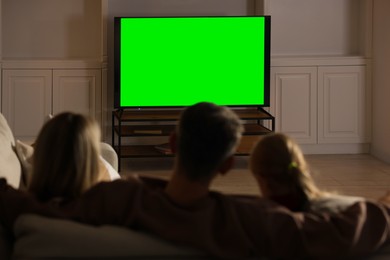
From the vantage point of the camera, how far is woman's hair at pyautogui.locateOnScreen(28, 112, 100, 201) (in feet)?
6.87

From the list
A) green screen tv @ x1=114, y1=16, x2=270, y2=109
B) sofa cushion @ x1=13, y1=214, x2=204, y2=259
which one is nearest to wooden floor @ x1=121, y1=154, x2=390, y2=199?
green screen tv @ x1=114, y1=16, x2=270, y2=109

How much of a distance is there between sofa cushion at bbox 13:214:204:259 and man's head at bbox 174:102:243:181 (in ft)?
0.62

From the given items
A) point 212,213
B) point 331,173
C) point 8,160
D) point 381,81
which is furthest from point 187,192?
point 381,81

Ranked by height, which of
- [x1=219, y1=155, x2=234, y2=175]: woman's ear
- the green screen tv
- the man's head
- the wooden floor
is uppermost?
the green screen tv

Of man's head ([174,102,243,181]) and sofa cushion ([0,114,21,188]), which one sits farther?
sofa cushion ([0,114,21,188])

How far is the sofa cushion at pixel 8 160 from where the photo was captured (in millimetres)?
2941

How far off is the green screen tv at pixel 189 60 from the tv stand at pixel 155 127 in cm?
15

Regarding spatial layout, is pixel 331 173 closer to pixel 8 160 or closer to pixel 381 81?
pixel 381 81

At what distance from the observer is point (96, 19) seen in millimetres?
7523

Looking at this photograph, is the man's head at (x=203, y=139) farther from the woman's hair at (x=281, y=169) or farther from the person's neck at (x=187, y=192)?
the woman's hair at (x=281, y=169)

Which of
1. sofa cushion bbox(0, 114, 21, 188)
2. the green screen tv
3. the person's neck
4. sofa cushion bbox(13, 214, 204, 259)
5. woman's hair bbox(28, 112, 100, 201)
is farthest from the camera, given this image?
the green screen tv

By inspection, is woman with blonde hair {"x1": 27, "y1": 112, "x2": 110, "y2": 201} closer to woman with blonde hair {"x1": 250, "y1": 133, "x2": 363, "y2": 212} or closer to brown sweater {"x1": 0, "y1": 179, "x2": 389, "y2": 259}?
brown sweater {"x1": 0, "y1": 179, "x2": 389, "y2": 259}

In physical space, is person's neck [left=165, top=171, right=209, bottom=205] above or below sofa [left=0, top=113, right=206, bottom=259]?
above

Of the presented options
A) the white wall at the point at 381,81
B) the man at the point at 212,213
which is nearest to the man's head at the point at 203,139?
the man at the point at 212,213
